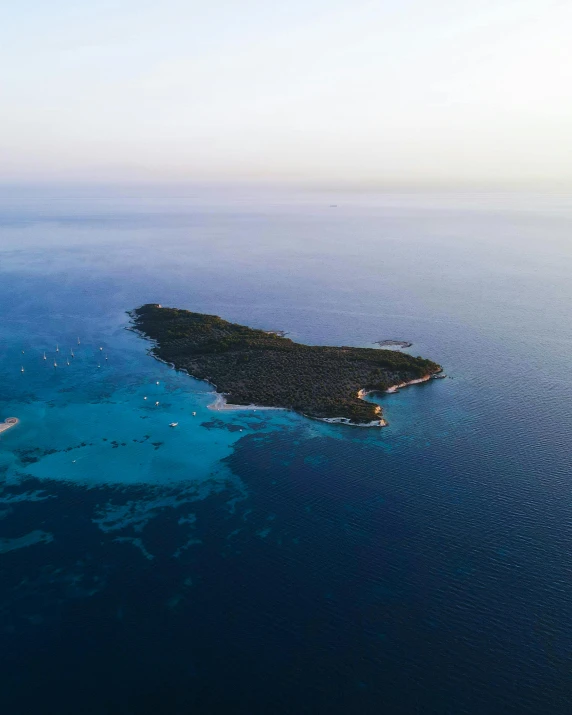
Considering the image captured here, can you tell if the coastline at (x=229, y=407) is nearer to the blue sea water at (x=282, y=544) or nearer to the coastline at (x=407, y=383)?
the blue sea water at (x=282, y=544)

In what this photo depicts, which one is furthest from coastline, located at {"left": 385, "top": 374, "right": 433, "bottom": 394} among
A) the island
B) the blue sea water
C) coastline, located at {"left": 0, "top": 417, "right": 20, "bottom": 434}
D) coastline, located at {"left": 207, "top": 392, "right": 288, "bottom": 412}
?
coastline, located at {"left": 0, "top": 417, "right": 20, "bottom": 434}

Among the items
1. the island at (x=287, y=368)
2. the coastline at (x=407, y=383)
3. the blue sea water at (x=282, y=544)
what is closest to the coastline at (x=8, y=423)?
the blue sea water at (x=282, y=544)

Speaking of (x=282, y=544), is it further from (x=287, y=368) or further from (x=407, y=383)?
(x=407, y=383)

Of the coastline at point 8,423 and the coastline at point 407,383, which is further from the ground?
the coastline at point 407,383

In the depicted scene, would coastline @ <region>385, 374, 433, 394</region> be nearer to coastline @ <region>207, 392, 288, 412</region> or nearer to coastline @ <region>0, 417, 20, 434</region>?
coastline @ <region>207, 392, 288, 412</region>

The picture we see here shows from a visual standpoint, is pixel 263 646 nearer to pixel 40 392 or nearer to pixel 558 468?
pixel 558 468

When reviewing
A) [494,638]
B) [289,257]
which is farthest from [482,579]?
[289,257]
